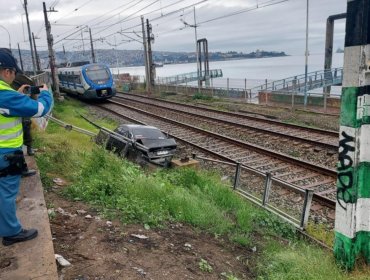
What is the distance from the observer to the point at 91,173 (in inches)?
305

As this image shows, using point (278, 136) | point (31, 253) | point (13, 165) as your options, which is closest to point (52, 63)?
point (278, 136)

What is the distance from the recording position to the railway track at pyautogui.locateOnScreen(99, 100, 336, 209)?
9438 mm

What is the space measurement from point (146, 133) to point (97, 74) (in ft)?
65.6

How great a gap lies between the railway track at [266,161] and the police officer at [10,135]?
494 cm

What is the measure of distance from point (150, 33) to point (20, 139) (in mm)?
37026

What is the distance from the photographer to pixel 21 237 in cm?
430

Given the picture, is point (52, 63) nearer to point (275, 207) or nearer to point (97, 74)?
point (97, 74)

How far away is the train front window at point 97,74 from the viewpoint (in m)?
30.2

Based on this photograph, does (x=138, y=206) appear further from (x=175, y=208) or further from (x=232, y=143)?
(x=232, y=143)

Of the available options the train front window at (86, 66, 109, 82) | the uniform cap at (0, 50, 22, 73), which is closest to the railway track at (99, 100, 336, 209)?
the uniform cap at (0, 50, 22, 73)

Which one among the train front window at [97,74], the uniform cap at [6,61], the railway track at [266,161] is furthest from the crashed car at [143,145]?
the train front window at [97,74]

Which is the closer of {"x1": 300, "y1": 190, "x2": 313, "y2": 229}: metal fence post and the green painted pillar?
the green painted pillar

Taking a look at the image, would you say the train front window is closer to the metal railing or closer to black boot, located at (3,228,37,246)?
the metal railing

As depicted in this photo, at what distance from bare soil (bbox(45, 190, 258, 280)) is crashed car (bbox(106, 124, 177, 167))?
16.7 ft
